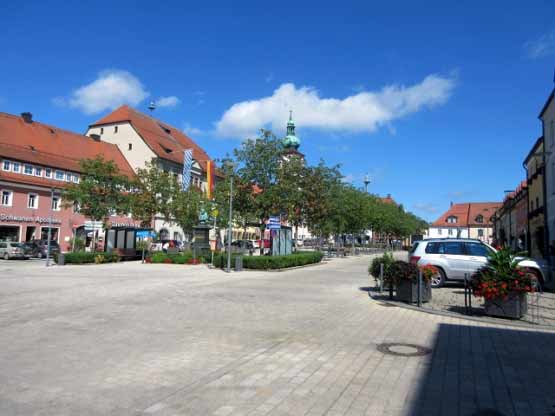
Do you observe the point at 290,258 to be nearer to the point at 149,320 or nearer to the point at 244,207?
the point at 244,207

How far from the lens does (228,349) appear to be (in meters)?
6.99

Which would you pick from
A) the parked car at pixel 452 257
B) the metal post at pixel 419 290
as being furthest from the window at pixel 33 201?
the metal post at pixel 419 290

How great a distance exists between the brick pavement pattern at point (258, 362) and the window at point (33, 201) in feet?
116

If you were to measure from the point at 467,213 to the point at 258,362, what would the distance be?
112 metres

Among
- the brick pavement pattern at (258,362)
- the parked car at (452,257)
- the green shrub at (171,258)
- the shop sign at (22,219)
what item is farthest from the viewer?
the shop sign at (22,219)

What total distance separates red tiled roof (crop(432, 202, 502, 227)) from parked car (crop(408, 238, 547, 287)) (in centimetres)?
9397

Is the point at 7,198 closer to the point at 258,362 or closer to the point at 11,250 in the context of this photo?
the point at 11,250

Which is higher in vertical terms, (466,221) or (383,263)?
(466,221)

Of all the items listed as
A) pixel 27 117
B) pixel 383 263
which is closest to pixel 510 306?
pixel 383 263

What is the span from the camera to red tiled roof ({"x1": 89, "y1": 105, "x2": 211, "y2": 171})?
61594mm

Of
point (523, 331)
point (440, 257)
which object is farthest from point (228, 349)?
point (440, 257)

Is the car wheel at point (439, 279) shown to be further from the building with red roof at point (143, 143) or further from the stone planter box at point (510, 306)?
the building with red roof at point (143, 143)

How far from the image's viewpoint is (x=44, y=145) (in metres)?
49.6

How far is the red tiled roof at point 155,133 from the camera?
202ft
